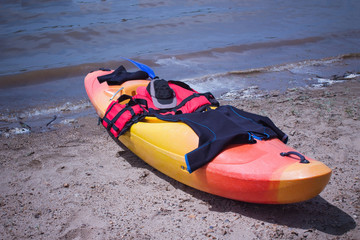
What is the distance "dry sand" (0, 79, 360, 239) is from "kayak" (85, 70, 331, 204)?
0.57 ft

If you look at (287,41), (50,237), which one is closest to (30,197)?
(50,237)

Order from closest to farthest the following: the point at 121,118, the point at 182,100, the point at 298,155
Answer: the point at 298,155
the point at 121,118
the point at 182,100

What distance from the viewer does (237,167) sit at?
2.72 meters

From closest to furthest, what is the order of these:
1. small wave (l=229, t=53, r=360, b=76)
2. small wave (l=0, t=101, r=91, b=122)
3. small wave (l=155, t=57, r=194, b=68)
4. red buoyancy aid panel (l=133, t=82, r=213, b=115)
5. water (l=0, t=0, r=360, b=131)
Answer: red buoyancy aid panel (l=133, t=82, r=213, b=115), small wave (l=0, t=101, r=91, b=122), water (l=0, t=0, r=360, b=131), small wave (l=229, t=53, r=360, b=76), small wave (l=155, t=57, r=194, b=68)

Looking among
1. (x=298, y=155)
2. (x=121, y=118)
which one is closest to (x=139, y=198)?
(x=121, y=118)

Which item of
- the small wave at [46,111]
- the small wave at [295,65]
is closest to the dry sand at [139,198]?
the small wave at [46,111]

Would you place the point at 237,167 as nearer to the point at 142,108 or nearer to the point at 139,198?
the point at 139,198

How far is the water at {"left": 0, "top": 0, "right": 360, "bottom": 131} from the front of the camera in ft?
21.8

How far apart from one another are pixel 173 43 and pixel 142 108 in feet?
20.0

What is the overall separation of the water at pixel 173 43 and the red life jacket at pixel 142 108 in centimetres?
218

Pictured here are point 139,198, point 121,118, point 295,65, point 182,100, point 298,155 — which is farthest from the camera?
point 295,65

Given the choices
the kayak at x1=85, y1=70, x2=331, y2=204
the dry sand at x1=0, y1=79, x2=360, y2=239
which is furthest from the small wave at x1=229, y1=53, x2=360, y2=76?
the kayak at x1=85, y1=70, x2=331, y2=204

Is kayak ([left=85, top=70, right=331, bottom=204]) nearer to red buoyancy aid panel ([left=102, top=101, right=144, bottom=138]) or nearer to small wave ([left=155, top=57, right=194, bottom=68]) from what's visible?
red buoyancy aid panel ([left=102, top=101, right=144, bottom=138])

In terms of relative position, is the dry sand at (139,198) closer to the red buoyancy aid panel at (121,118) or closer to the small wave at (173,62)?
the red buoyancy aid panel at (121,118)
